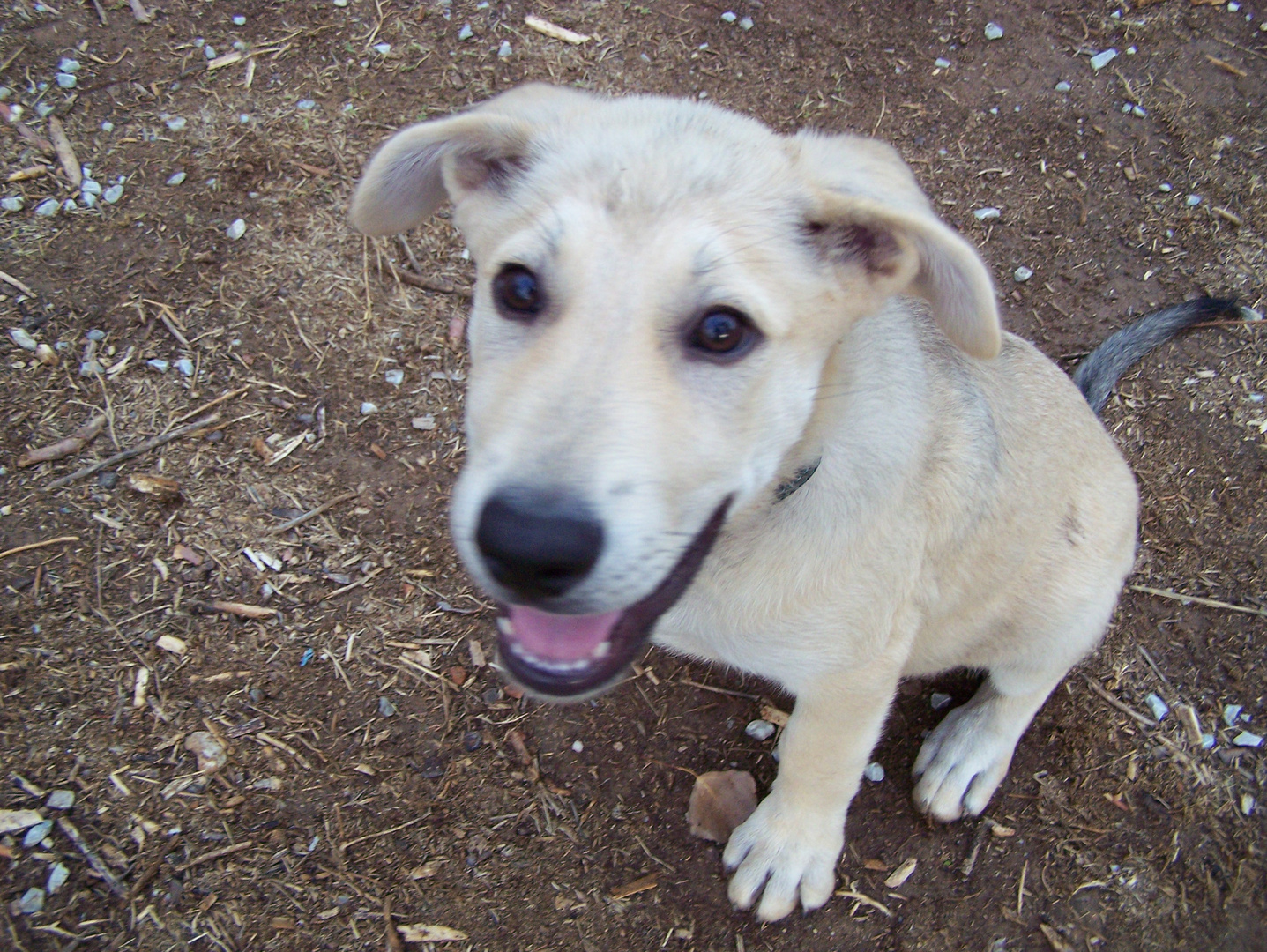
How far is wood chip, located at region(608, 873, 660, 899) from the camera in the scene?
3.26 metres

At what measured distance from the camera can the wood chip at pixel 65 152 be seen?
451 cm

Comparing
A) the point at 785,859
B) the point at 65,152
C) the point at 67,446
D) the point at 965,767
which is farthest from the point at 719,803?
the point at 65,152

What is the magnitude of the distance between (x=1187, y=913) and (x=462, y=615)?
10.7 feet

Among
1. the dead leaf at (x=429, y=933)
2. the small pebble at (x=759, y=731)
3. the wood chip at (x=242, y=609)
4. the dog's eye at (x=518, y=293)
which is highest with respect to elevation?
the dog's eye at (x=518, y=293)

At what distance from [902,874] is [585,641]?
2.11m

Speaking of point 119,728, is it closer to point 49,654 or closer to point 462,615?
point 49,654

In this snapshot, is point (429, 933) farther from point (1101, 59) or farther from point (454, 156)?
point (1101, 59)

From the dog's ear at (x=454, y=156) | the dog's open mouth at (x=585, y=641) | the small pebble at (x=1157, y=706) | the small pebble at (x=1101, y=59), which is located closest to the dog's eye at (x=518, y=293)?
the dog's ear at (x=454, y=156)

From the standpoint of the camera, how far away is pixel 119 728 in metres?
3.37

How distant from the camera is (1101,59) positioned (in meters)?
5.54

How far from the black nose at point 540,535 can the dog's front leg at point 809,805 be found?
129 cm

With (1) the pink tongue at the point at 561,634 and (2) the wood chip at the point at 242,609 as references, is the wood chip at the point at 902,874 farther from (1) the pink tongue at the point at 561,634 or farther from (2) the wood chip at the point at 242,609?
(2) the wood chip at the point at 242,609

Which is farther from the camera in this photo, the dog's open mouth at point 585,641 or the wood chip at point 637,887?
the wood chip at point 637,887

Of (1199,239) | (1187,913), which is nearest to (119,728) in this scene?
(1187,913)
